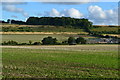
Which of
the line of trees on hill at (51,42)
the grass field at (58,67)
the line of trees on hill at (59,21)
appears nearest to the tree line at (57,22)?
the line of trees on hill at (59,21)

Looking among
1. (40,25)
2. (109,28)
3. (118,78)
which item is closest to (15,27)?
(40,25)

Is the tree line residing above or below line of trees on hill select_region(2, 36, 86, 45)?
above

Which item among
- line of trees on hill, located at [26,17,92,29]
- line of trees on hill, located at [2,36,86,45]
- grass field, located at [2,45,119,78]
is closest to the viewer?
grass field, located at [2,45,119,78]

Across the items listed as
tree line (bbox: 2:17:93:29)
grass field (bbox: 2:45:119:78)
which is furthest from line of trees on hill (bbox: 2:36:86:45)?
grass field (bbox: 2:45:119:78)

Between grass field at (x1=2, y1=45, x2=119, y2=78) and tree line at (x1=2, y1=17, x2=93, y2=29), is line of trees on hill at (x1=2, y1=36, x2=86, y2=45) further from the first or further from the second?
grass field at (x1=2, y1=45, x2=119, y2=78)

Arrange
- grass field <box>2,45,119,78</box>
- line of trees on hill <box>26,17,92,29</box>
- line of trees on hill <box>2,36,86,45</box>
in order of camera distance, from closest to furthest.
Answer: grass field <box>2,45,119,78</box> < line of trees on hill <box>2,36,86,45</box> < line of trees on hill <box>26,17,92,29</box>

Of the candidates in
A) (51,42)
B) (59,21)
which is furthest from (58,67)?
(59,21)

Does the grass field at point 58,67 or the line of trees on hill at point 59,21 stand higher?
the line of trees on hill at point 59,21

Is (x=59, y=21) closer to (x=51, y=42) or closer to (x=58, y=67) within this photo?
(x=51, y=42)

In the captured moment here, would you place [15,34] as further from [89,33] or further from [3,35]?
[89,33]

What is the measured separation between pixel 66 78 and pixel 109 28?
104 meters

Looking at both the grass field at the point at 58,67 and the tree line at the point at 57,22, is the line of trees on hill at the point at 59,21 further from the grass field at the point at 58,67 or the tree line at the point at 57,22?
the grass field at the point at 58,67

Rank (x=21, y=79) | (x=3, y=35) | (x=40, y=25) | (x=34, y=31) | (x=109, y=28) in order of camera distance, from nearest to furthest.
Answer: (x=21, y=79) → (x=3, y=35) → (x=34, y=31) → (x=40, y=25) → (x=109, y=28)

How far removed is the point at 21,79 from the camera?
43.9ft
